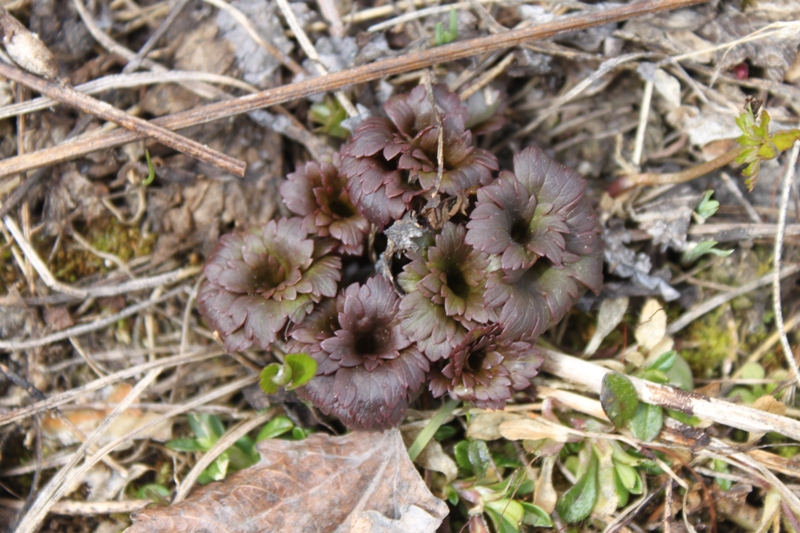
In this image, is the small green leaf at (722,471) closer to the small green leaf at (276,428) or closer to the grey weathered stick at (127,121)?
the small green leaf at (276,428)

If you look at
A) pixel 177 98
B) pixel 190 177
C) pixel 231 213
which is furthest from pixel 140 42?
pixel 231 213

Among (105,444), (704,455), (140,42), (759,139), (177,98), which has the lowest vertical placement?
(704,455)

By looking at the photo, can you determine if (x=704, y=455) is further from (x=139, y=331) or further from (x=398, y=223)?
(x=139, y=331)

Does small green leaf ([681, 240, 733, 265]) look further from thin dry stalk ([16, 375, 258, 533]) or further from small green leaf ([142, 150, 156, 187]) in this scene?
small green leaf ([142, 150, 156, 187])

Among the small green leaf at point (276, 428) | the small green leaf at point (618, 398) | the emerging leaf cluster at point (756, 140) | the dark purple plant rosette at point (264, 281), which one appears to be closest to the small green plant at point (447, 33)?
the dark purple plant rosette at point (264, 281)

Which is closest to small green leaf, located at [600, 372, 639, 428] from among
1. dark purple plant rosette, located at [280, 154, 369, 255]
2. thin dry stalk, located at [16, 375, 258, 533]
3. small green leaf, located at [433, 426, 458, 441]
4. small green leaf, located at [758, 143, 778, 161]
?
small green leaf, located at [433, 426, 458, 441]
